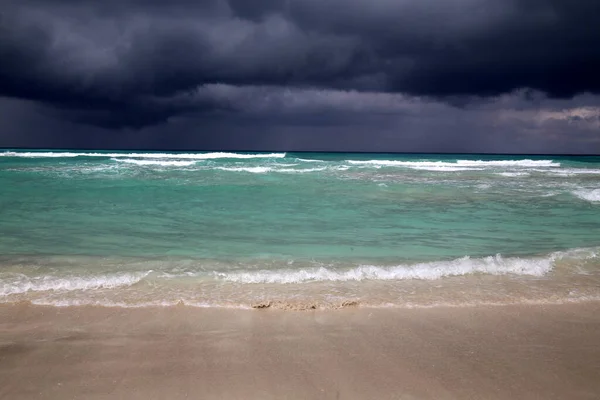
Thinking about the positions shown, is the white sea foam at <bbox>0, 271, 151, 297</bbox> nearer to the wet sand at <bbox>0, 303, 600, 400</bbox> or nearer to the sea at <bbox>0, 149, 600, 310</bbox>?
the sea at <bbox>0, 149, 600, 310</bbox>

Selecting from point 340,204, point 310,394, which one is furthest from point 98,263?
point 340,204

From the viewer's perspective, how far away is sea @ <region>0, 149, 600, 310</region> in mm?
4848

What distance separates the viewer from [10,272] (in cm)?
568

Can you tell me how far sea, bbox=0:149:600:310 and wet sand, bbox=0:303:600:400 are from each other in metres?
0.34

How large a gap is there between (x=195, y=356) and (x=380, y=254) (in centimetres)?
438

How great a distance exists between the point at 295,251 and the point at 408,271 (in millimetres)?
2150

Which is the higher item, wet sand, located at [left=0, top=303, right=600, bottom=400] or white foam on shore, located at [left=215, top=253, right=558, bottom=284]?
white foam on shore, located at [left=215, top=253, right=558, bottom=284]

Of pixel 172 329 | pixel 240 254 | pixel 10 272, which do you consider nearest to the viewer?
pixel 172 329

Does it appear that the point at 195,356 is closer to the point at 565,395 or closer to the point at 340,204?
the point at 565,395

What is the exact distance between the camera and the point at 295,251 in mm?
7168

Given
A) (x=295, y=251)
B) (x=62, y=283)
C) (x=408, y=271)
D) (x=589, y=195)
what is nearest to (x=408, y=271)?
(x=408, y=271)

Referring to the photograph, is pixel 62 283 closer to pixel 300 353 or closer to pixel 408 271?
pixel 300 353

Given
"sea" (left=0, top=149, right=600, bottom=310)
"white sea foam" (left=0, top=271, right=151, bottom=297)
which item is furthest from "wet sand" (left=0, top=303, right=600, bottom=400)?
"white sea foam" (left=0, top=271, right=151, bottom=297)

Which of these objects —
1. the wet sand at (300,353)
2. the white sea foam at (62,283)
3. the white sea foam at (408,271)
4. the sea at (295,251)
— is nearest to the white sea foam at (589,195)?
the sea at (295,251)
